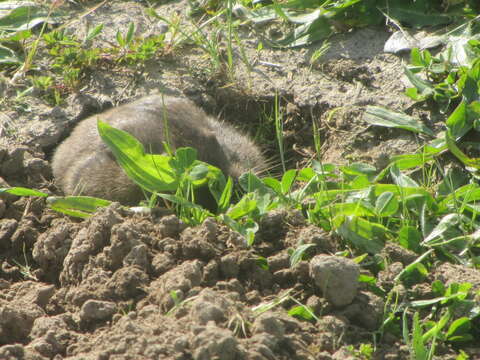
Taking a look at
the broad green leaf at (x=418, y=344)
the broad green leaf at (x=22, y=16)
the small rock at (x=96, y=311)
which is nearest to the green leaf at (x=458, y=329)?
the broad green leaf at (x=418, y=344)

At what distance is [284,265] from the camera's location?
103 inches

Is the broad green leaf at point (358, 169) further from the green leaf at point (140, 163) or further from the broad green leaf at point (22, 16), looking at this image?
the broad green leaf at point (22, 16)

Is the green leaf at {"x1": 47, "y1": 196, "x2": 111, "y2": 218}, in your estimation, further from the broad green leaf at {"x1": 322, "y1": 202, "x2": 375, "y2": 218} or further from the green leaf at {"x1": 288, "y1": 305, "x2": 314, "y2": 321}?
the green leaf at {"x1": 288, "y1": 305, "x2": 314, "y2": 321}

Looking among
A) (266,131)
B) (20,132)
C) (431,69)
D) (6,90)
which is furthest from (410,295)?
(6,90)

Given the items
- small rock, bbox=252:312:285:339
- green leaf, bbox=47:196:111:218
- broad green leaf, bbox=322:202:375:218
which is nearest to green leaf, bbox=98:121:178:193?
green leaf, bbox=47:196:111:218

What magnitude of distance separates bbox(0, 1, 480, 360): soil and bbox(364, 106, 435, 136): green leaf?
0.07 m

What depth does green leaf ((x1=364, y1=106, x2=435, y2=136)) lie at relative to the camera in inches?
140

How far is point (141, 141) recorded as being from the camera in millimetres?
3635

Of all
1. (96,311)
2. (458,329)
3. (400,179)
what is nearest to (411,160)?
(400,179)

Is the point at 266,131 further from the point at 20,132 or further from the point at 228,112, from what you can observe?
the point at 20,132

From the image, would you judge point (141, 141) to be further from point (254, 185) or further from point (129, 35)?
point (129, 35)

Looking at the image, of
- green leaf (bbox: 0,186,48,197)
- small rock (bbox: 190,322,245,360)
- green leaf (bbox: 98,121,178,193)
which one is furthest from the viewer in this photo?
green leaf (bbox: 0,186,48,197)

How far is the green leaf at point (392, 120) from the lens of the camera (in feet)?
11.7

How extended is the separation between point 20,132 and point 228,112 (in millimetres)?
1247
